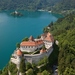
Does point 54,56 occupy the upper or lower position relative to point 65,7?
lower

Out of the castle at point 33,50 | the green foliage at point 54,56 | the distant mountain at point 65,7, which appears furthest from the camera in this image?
the distant mountain at point 65,7

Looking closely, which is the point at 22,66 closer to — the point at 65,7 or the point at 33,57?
the point at 33,57

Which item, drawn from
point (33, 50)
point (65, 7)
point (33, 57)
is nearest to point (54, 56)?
point (33, 50)

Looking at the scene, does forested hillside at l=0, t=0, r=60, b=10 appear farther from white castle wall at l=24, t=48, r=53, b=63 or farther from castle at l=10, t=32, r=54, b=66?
white castle wall at l=24, t=48, r=53, b=63

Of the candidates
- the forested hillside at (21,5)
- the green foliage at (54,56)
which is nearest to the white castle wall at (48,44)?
the green foliage at (54,56)

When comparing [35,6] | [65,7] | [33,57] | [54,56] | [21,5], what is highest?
[33,57]

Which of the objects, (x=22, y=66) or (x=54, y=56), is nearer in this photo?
(x=22, y=66)

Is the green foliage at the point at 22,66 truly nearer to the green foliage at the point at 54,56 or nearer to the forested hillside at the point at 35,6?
the green foliage at the point at 54,56

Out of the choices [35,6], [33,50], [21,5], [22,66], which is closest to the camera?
[22,66]

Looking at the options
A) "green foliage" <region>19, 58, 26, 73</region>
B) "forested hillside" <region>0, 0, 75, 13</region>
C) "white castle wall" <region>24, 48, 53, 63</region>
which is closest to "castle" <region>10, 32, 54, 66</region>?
"white castle wall" <region>24, 48, 53, 63</region>

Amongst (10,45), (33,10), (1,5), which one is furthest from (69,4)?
(10,45)
